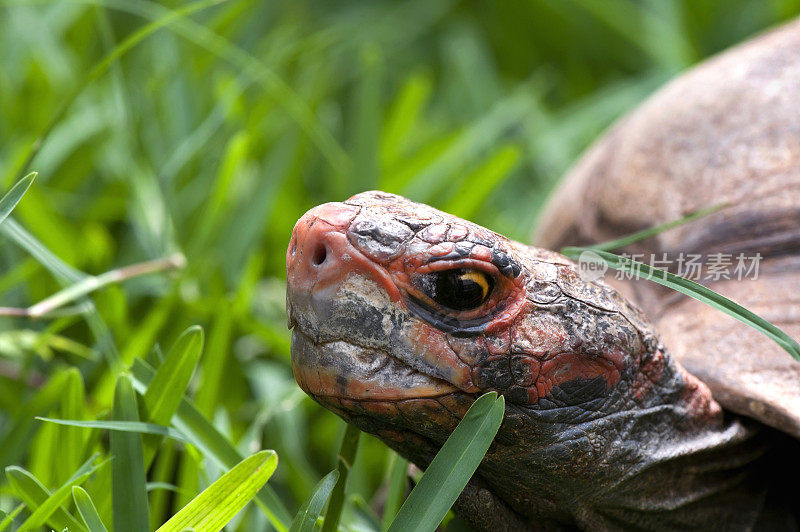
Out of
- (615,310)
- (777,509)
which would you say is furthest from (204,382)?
(777,509)

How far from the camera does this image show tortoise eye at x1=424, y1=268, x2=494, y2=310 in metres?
0.83

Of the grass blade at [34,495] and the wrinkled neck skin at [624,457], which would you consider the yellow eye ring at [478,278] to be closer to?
the wrinkled neck skin at [624,457]

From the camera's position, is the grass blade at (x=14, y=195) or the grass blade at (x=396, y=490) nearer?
the grass blade at (x=14, y=195)

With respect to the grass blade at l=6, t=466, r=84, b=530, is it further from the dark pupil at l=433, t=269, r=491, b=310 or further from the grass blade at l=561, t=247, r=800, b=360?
the grass blade at l=561, t=247, r=800, b=360

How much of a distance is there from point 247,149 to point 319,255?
133 centimetres

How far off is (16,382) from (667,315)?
101 centimetres

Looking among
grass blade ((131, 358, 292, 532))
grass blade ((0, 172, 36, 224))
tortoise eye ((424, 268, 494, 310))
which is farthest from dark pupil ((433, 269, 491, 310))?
grass blade ((0, 172, 36, 224))

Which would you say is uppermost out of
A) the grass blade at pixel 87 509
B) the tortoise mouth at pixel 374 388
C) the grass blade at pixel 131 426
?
the tortoise mouth at pixel 374 388

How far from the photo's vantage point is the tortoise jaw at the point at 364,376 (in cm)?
82

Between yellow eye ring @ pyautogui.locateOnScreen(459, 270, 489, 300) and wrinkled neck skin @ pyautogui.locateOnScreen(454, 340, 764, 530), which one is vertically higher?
yellow eye ring @ pyautogui.locateOnScreen(459, 270, 489, 300)

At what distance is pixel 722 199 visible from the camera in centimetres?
125
